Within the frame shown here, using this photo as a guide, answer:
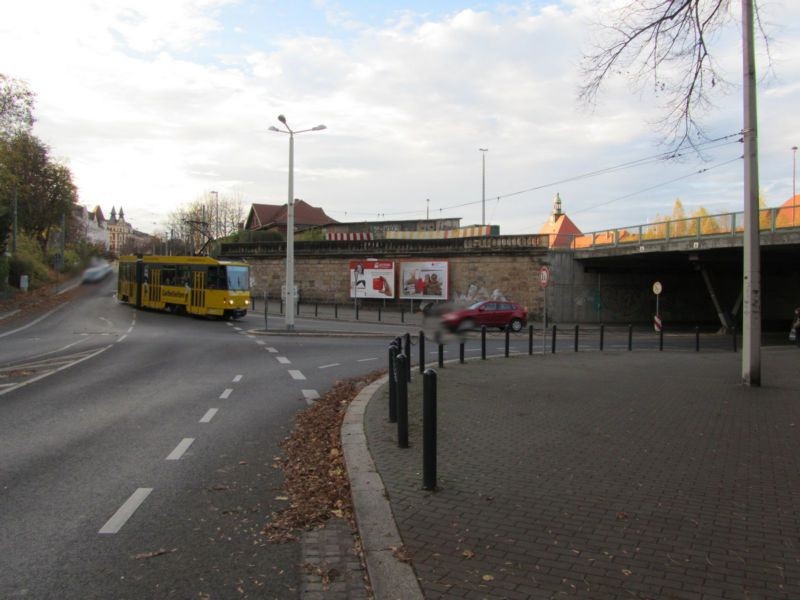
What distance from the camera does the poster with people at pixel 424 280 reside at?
43.0m

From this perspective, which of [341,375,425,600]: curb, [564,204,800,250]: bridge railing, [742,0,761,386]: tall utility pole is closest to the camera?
[341,375,425,600]: curb

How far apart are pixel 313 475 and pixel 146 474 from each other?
1.64 metres

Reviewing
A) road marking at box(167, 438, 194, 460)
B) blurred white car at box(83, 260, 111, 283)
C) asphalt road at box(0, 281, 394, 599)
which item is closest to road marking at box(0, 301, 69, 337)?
asphalt road at box(0, 281, 394, 599)

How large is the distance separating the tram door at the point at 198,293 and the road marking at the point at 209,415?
24097 mm

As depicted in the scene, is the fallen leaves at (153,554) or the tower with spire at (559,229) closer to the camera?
the fallen leaves at (153,554)

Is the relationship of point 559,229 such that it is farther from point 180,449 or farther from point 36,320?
point 180,449

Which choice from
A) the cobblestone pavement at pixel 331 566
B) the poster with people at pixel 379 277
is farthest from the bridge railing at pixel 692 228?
the cobblestone pavement at pixel 331 566

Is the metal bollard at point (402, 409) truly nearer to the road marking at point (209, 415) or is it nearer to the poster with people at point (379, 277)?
the road marking at point (209, 415)

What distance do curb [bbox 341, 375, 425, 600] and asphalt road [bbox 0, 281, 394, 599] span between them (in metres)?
0.50

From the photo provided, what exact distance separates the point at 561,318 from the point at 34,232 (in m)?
57.0

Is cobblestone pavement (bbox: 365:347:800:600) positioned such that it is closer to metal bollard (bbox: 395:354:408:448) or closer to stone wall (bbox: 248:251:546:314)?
metal bollard (bbox: 395:354:408:448)

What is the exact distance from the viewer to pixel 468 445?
6957 mm

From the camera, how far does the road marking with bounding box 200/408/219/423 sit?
8852 mm

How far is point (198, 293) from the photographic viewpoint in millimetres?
32938
